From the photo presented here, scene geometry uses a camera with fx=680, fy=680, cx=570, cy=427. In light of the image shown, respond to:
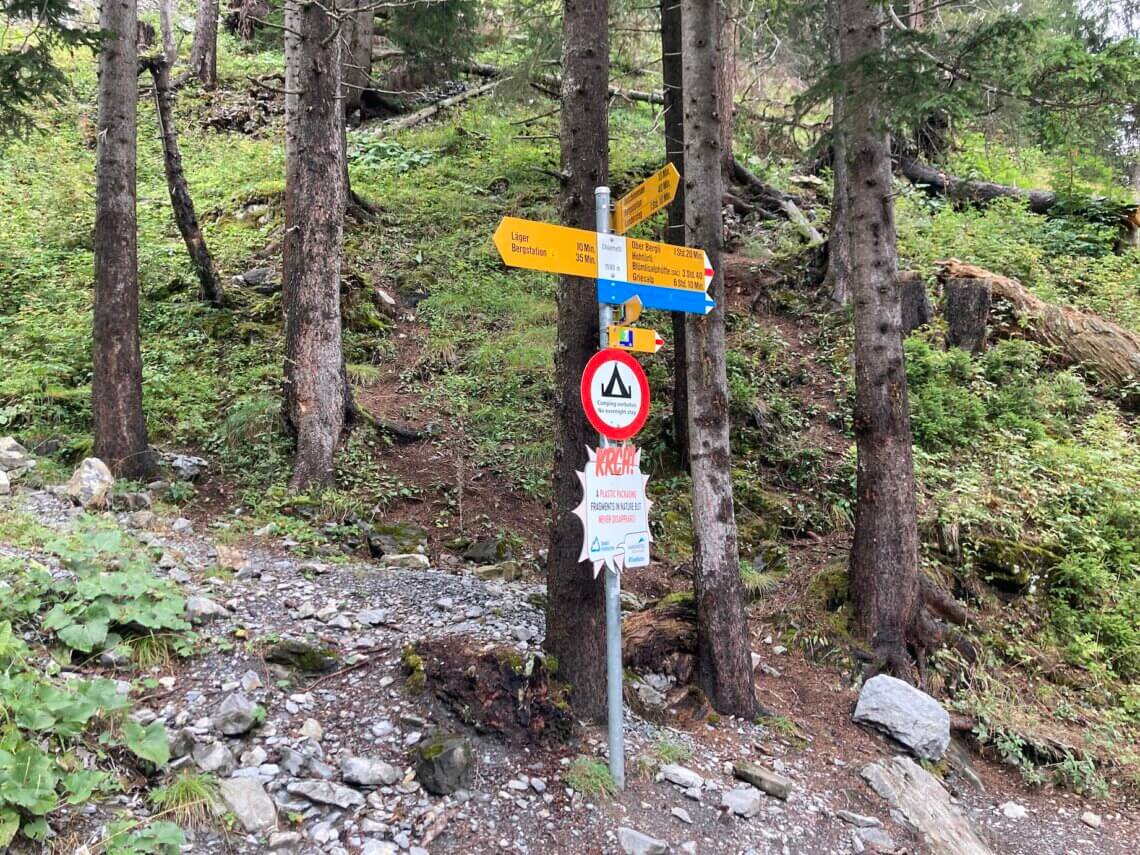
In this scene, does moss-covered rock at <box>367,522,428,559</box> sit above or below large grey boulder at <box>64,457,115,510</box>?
below

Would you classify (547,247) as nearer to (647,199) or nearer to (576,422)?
(647,199)

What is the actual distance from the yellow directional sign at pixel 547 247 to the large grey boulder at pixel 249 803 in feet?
8.85

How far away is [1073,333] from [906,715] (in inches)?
291

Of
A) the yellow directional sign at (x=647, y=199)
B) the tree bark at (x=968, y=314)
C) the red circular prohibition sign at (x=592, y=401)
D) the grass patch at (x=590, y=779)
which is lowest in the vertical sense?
the grass patch at (x=590, y=779)

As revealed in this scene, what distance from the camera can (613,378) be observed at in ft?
11.6

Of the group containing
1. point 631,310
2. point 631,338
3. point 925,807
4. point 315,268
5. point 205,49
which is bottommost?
point 925,807

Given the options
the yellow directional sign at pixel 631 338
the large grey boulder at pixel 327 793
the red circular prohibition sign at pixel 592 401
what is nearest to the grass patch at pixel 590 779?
the large grey boulder at pixel 327 793

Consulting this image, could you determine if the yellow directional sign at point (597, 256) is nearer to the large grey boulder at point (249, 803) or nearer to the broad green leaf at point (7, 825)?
the large grey boulder at point (249, 803)

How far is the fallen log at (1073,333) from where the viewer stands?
9.26 meters

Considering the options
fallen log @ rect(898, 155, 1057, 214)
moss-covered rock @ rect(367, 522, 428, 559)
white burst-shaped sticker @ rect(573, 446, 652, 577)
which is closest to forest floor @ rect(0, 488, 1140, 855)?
moss-covered rock @ rect(367, 522, 428, 559)

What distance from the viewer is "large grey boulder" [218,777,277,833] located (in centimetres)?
296

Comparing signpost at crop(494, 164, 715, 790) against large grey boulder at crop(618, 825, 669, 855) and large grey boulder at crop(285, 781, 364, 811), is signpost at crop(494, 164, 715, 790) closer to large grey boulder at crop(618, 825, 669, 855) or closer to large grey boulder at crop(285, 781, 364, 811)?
large grey boulder at crop(618, 825, 669, 855)

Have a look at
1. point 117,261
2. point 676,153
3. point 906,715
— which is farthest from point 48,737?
point 676,153

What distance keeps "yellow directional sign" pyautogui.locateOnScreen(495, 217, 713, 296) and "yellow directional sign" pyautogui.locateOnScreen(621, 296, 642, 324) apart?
0.14m
